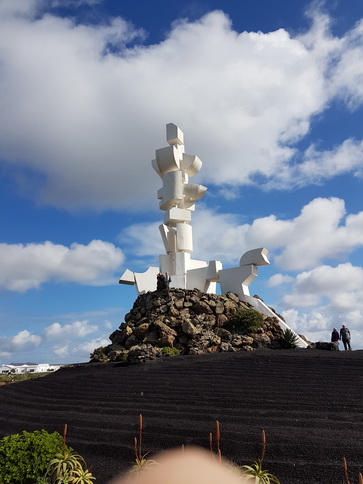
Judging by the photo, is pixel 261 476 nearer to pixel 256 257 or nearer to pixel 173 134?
pixel 256 257

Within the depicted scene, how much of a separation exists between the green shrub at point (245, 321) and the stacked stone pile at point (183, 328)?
0.68ft

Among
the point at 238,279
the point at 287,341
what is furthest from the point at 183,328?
the point at 238,279

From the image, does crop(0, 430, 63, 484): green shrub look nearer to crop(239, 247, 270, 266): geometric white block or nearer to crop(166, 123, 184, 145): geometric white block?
crop(239, 247, 270, 266): geometric white block

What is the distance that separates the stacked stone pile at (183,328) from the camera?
16.8 metres

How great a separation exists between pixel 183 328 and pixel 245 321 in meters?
2.92

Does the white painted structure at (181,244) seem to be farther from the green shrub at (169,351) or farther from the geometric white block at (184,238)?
the green shrub at (169,351)

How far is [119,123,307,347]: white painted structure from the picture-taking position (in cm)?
2092

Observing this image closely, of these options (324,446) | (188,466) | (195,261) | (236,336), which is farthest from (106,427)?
(195,261)

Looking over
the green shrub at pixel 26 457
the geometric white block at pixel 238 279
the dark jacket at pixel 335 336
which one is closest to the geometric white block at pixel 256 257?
the geometric white block at pixel 238 279

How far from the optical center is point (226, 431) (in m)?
6.41

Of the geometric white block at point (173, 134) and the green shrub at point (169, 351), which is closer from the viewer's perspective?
the green shrub at point (169, 351)

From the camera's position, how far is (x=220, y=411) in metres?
7.57

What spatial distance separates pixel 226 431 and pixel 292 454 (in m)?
1.21

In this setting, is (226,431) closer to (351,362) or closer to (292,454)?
(292,454)
